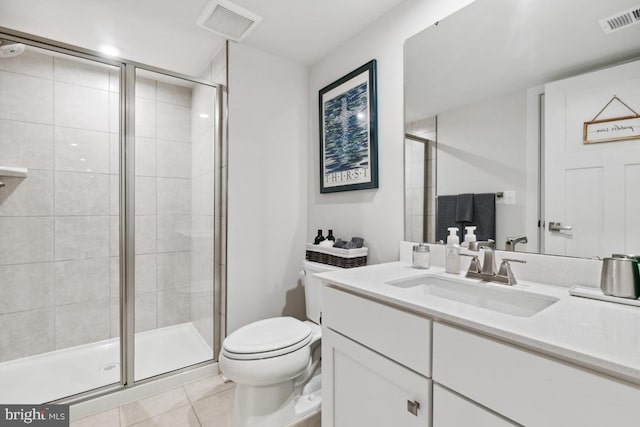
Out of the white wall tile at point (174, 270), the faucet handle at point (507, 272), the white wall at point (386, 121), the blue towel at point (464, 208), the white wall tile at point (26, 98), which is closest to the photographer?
the faucet handle at point (507, 272)

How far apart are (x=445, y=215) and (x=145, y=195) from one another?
5.89 ft

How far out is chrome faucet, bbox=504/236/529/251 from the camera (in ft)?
3.75

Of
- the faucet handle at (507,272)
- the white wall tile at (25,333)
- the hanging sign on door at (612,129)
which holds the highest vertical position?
the hanging sign on door at (612,129)

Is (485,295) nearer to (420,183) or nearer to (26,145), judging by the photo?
(420,183)

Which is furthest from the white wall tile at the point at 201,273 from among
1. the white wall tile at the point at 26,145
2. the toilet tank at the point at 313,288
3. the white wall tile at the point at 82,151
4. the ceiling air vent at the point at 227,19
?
the ceiling air vent at the point at 227,19

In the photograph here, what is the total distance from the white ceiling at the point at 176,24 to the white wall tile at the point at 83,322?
168 centimetres

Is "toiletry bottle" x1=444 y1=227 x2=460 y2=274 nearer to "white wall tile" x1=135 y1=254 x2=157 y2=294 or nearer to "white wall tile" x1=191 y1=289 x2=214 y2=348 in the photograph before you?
"white wall tile" x1=191 y1=289 x2=214 y2=348

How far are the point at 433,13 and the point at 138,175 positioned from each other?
1891mm

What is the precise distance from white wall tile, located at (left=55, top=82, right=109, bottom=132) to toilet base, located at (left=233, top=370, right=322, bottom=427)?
1.72 m

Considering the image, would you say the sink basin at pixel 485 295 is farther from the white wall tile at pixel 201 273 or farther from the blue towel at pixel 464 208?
the white wall tile at pixel 201 273

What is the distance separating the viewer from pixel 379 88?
1.69 meters

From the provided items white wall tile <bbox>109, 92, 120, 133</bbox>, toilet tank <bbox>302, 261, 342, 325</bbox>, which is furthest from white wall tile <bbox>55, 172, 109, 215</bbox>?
toilet tank <bbox>302, 261, 342, 325</bbox>

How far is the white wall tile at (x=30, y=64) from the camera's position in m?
1.61

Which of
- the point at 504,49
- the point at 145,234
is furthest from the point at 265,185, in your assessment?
the point at 504,49
